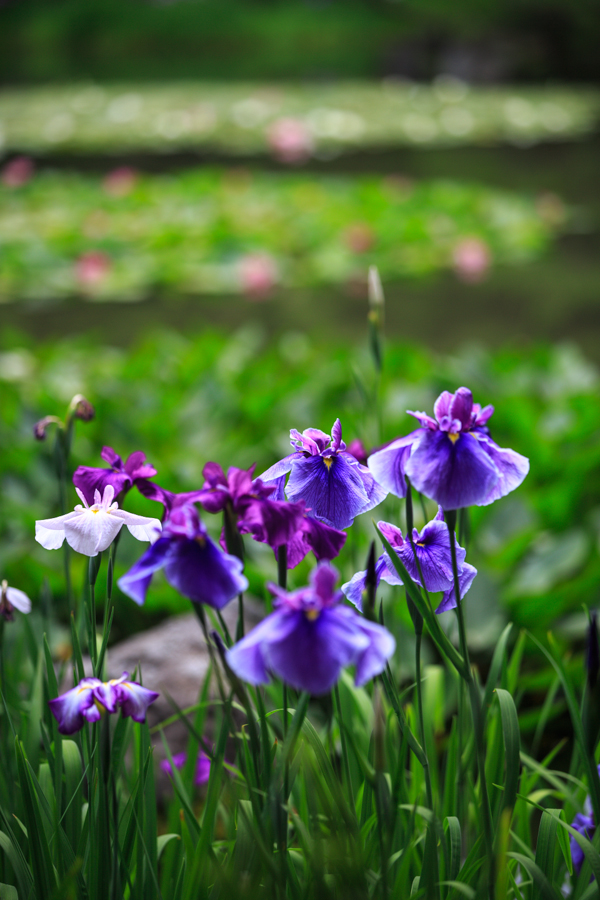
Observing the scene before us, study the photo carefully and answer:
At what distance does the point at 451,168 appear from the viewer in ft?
19.8

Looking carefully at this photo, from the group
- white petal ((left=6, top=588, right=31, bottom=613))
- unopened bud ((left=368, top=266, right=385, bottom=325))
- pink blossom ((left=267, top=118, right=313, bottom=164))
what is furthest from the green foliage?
white petal ((left=6, top=588, right=31, bottom=613))

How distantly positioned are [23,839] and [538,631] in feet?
2.79

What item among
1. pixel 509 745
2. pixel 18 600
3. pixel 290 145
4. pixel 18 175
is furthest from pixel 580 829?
pixel 290 145

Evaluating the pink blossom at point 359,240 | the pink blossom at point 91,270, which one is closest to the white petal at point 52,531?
the pink blossom at point 91,270

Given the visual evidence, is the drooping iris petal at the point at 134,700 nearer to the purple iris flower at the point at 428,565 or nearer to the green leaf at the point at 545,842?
the purple iris flower at the point at 428,565

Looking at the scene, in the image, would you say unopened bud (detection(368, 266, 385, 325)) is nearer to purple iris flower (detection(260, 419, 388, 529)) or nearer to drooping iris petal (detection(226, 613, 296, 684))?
purple iris flower (detection(260, 419, 388, 529))

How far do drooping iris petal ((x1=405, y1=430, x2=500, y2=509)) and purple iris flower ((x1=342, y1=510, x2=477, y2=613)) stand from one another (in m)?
0.10

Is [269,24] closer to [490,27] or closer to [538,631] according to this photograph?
[490,27]

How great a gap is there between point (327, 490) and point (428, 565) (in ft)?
0.33

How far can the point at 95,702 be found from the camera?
1.71 ft

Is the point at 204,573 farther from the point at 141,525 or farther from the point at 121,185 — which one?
the point at 121,185

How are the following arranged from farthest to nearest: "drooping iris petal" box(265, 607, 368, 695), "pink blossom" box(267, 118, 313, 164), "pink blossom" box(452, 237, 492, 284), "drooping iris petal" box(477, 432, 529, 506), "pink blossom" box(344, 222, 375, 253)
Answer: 1. "pink blossom" box(267, 118, 313, 164)
2. "pink blossom" box(344, 222, 375, 253)
3. "pink blossom" box(452, 237, 492, 284)
4. "drooping iris petal" box(477, 432, 529, 506)
5. "drooping iris petal" box(265, 607, 368, 695)

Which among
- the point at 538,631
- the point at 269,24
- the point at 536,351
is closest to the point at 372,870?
the point at 538,631

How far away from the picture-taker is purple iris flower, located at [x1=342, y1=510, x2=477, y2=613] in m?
0.56
